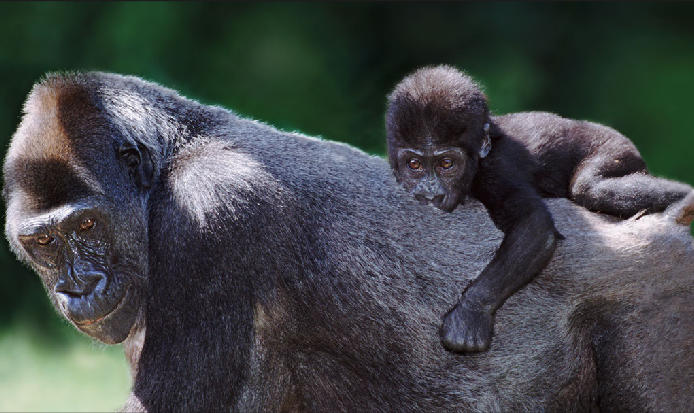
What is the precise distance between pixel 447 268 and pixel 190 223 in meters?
1.33

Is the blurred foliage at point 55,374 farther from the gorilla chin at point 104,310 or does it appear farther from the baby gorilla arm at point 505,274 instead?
the baby gorilla arm at point 505,274

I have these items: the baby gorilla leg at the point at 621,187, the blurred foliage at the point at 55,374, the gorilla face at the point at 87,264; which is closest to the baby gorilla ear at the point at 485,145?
the baby gorilla leg at the point at 621,187

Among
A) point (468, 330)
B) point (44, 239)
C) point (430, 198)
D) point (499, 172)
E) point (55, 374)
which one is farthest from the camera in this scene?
point (55, 374)

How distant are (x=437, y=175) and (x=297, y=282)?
894mm

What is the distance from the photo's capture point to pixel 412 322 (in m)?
3.95

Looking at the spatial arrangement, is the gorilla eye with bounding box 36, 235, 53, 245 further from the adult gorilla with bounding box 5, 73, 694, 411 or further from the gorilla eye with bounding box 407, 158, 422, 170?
the gorilla eye with bounding box 407, 158, 422, 170

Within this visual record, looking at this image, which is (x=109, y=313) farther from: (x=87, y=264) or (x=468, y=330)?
(x=468, y=330)

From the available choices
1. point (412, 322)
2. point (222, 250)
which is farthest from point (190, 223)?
point (412, 322)

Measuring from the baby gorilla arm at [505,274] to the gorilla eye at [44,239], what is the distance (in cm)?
197

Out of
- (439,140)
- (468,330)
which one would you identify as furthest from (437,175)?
(468,330)

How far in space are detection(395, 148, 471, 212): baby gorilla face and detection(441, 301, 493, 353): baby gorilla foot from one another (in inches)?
21.5

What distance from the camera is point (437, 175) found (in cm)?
399

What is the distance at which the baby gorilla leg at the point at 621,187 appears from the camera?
394 centimetres

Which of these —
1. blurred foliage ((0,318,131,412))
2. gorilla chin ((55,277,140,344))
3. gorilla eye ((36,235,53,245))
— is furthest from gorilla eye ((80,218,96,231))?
blurred foliage ((0,318,131,412))
